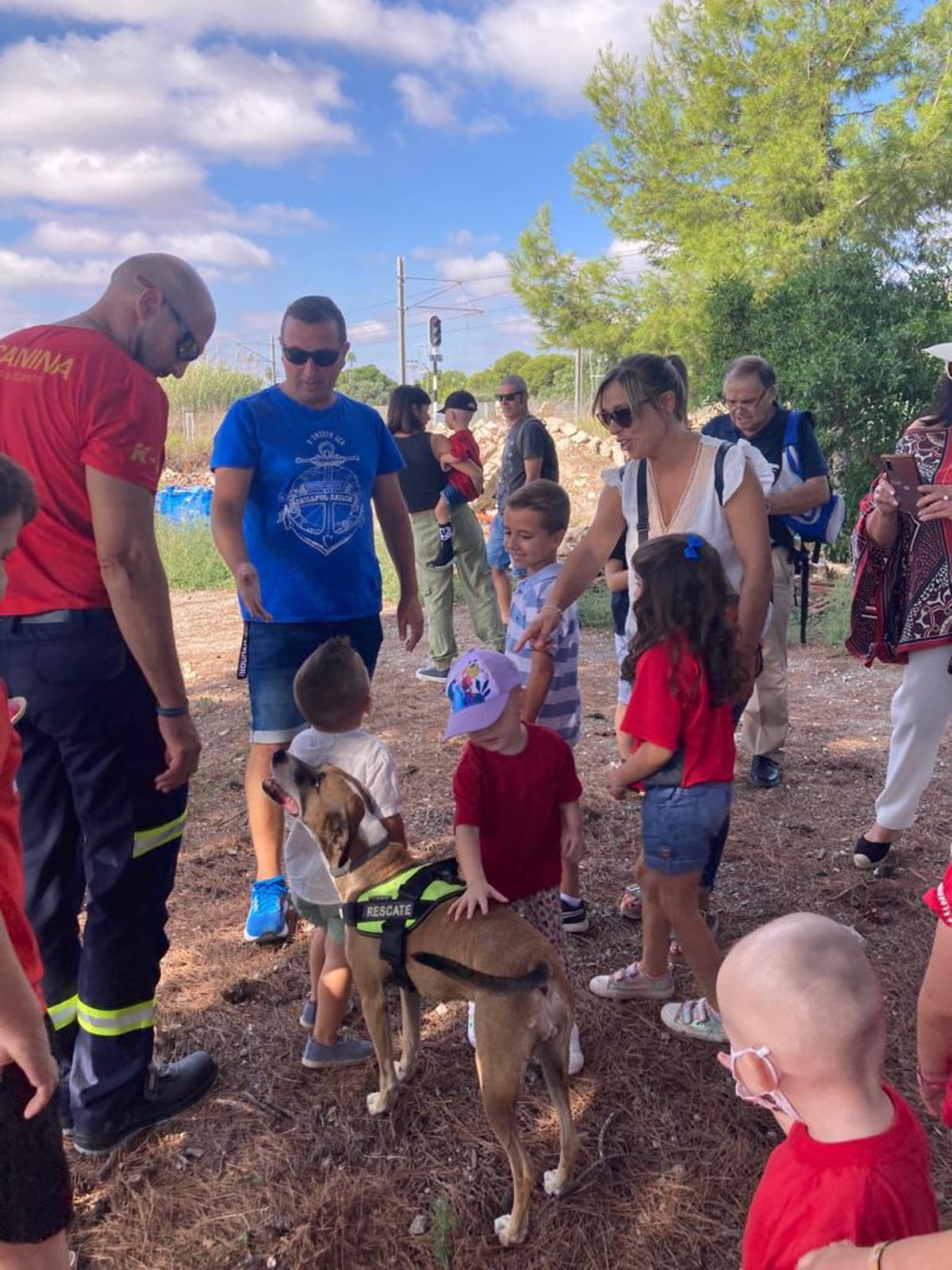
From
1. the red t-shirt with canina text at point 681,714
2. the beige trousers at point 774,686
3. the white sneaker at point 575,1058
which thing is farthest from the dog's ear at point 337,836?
the beige trousers at point 774,686

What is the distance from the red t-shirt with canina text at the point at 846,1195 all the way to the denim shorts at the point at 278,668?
2.47 metres

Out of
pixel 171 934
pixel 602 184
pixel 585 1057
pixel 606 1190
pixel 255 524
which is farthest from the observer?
pixel 602 184

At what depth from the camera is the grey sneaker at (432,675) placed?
7.73m

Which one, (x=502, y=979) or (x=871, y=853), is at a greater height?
(x=502, y=979)

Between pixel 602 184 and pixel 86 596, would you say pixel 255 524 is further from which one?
pixel 602 184

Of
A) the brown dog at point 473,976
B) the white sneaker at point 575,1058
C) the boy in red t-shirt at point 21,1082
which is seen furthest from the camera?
the white sneaker at point 575,1058

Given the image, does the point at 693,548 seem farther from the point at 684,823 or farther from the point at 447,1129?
the point at 447,1129

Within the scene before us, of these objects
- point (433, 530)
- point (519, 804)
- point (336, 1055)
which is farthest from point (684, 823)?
point (433, 530)

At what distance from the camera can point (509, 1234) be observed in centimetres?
218

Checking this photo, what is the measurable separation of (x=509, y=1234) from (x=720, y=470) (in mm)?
2302

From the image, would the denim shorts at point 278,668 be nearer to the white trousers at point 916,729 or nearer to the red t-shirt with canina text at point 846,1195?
the white trousers at point 916,729

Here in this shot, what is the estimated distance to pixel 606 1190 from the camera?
235 centimetres

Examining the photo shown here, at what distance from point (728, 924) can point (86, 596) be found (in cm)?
272

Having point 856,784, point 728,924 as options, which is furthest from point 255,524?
point 856,784
